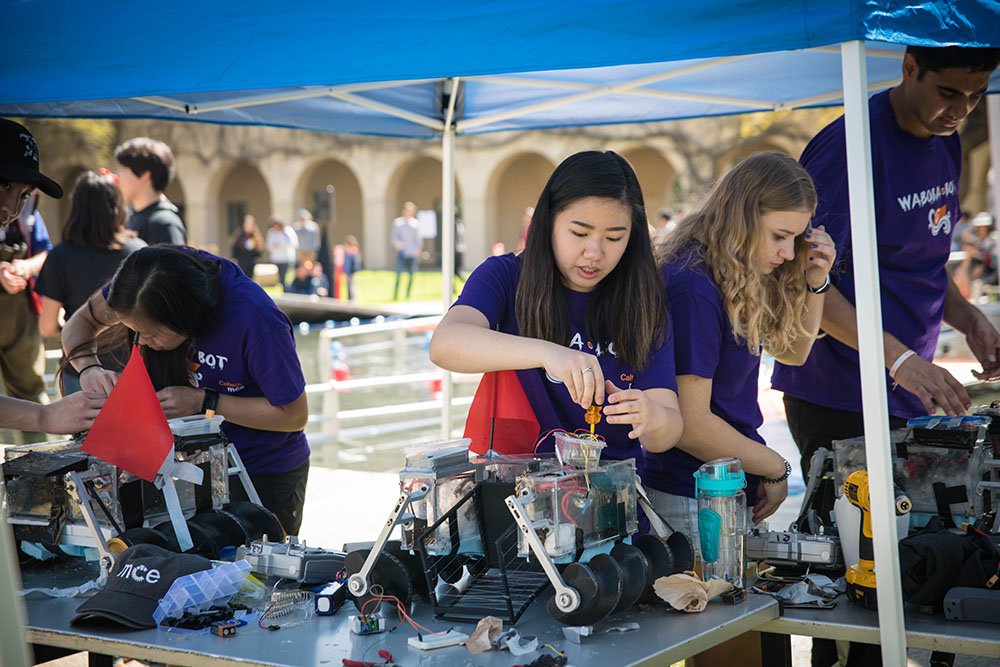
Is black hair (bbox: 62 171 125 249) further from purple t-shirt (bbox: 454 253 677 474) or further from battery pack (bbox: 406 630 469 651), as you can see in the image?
battery pack (bbox: 406 630 469 651)

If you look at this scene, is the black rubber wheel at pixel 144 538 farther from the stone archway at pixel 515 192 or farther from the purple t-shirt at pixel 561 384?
the stone archway at pixel 515 192

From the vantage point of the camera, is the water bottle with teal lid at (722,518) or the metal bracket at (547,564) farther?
the water bottle with teal lid at (722,518)

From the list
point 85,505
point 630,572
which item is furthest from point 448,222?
point 630,572

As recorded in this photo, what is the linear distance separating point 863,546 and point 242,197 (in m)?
35.5

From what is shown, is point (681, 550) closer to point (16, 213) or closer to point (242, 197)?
point (16, 213)

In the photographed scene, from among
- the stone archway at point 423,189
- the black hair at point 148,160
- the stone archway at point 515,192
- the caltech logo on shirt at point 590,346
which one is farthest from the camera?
the stone archway at point 423,189

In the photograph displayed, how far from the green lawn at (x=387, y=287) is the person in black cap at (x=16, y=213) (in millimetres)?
19635

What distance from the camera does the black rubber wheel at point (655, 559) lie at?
7.07ft

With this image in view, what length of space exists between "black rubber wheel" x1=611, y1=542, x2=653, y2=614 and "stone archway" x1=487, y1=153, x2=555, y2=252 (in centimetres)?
2990

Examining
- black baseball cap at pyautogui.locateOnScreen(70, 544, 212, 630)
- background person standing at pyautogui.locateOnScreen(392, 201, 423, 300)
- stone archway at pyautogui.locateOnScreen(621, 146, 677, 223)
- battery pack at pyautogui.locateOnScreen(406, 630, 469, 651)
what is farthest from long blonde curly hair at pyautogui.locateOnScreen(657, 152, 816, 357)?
stone archway at pyautogui.locateOnScreen(621, 146, 677, 223)

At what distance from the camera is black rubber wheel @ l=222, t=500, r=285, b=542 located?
8.64 feet

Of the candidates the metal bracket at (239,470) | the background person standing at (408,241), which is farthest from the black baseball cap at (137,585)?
the background person standing at (408,241)

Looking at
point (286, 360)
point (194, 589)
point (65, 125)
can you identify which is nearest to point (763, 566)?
point (194, 589)

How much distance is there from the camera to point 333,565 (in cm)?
236
